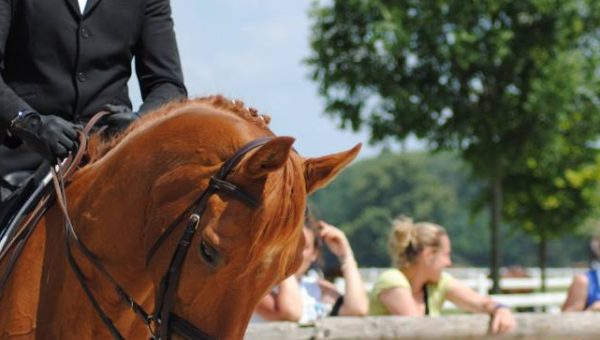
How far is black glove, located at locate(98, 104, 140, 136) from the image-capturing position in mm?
4098

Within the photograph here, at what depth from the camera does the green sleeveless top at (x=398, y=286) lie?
794cm

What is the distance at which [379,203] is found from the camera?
146 m

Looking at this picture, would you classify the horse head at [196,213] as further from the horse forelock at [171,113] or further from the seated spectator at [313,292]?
the seated spectator at [313,292]

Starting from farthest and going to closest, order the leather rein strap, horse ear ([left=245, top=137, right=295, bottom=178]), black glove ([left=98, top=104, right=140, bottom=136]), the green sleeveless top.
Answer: the green sleeveless top, black glove ([left=98, top=104, right=140, bottom=136]), the leather rein strap, horse ear ([left=245, top=137, right=295, bottom=178])

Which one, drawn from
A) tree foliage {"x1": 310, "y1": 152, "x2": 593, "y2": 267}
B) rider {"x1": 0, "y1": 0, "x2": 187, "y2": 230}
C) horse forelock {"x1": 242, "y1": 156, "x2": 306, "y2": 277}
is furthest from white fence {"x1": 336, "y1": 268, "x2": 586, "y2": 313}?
tree foliage {"x1": 310, "y1": 152, "x2": 593, "y2": 267}

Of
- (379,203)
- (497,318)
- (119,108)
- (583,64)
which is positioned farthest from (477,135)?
(379,203)

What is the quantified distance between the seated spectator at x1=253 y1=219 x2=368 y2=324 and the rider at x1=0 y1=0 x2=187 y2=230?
2.52 metres

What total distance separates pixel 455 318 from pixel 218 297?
4278mm

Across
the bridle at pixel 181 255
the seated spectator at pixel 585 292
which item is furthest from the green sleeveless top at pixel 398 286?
the bridle at pixel 181 255

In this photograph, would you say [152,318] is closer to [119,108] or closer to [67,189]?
[67,189]

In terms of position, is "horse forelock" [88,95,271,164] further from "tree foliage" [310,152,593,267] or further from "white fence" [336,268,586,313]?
"tree foliage" [310,152,593,267]

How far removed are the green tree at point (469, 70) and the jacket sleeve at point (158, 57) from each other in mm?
28999

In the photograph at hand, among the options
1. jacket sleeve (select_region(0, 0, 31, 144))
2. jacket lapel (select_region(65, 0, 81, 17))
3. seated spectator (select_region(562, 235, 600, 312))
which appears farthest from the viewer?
seated spectator (select_region(562, 235, 600, 312))

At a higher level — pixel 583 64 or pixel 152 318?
pixel 152 318
